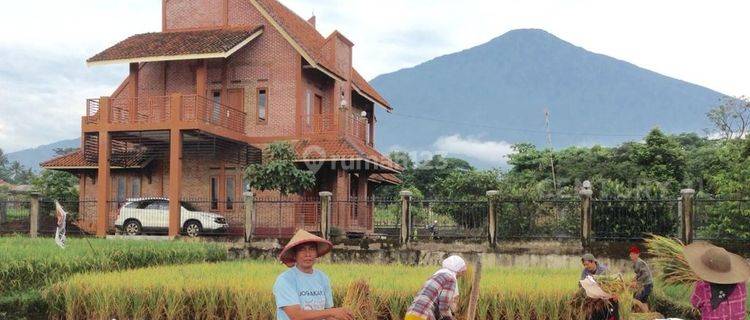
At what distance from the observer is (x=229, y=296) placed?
12.0m

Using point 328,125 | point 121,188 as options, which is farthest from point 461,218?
point 121,188

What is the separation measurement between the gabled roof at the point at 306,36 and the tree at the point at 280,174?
3425 millimetres

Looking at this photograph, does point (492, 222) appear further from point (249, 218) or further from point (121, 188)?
point (121, 188)

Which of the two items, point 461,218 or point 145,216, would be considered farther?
point 145,216

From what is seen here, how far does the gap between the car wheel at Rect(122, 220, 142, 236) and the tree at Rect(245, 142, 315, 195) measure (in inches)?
163

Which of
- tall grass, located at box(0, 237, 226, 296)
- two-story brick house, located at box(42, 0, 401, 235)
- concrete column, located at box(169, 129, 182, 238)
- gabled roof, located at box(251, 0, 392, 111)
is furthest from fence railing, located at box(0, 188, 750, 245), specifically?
gabled roof, located at box(251, 0, 392, 111)

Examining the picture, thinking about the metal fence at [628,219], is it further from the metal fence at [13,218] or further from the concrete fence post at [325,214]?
the metal fence at [13,218]

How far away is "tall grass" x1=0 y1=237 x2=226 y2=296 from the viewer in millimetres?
12477

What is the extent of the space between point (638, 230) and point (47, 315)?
13455 mm

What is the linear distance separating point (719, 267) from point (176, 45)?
21787 mm

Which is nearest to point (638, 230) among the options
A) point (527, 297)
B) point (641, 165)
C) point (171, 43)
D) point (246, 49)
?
point (527, 297)

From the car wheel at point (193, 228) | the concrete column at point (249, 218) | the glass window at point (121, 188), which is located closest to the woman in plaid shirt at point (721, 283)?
the concrete column at point (249, 218)

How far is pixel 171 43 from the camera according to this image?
85.6 feet

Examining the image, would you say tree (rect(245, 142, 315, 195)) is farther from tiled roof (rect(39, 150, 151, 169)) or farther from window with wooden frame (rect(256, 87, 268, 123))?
tiled roof (rect(39, 150, 151, 169))
